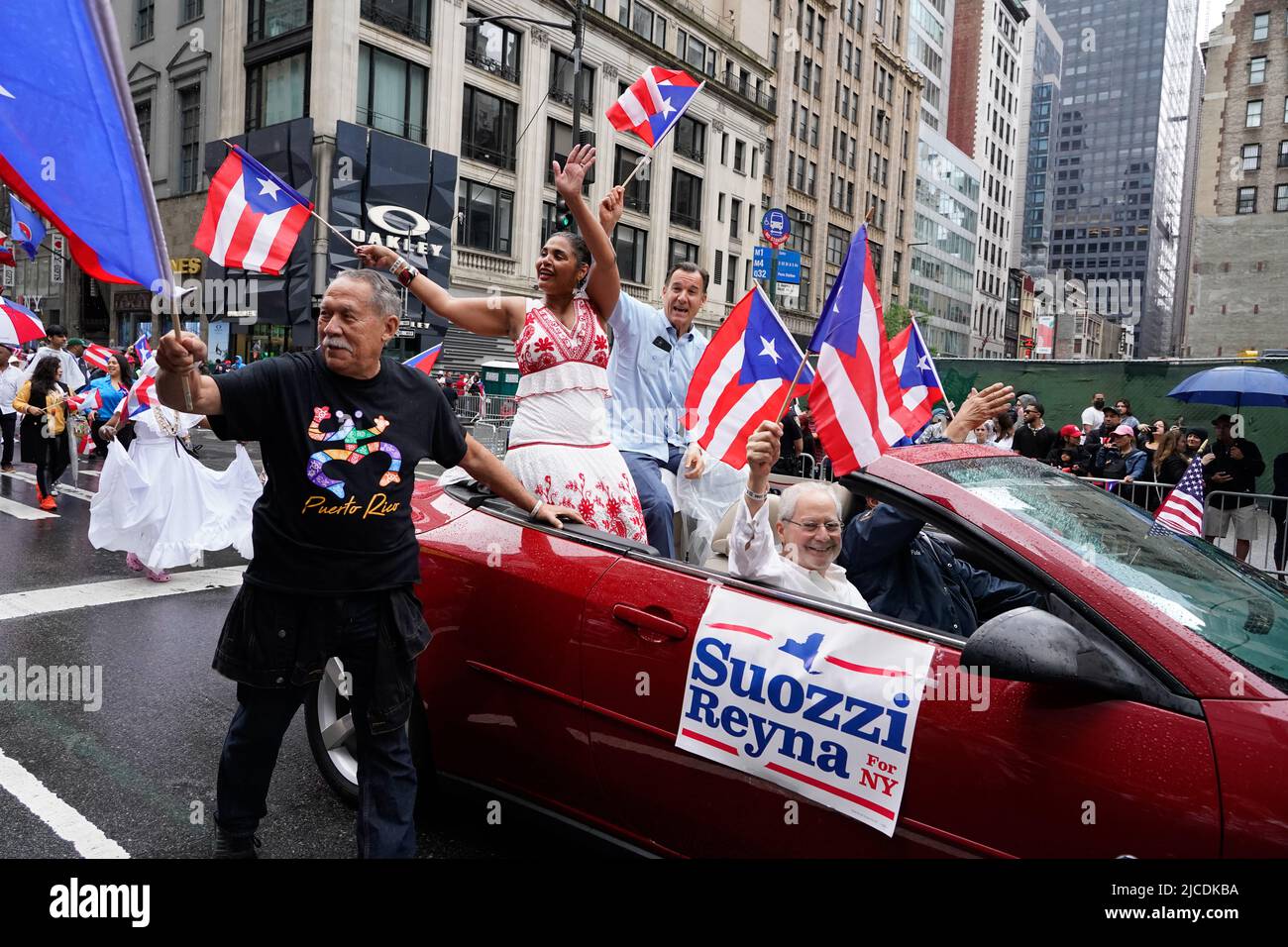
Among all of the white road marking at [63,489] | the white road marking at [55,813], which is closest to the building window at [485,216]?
the white road marking at [63,489]

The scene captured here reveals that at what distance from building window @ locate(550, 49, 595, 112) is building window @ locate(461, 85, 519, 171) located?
2569 millimetres

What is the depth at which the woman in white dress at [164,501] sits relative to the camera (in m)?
7.33

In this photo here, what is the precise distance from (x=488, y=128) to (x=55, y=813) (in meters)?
33.6

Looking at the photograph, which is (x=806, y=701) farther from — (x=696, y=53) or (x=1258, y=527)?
(x=696, y=53)

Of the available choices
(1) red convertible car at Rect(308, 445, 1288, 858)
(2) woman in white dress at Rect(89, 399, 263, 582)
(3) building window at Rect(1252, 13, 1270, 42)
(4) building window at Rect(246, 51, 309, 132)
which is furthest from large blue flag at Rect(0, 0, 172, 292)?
(3) building window at Rect(1252, 13, 1270, 42)

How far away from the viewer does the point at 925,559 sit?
10.6ft

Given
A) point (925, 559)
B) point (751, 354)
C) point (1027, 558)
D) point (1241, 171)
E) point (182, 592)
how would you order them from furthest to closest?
point (1241, 171) < point (182, 592) < point (751, 354) < point (925, 559) < point (1027, 558)

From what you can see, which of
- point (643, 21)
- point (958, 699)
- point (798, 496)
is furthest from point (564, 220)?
point (643, 21)

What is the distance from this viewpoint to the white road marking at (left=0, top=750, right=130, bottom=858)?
3186mm

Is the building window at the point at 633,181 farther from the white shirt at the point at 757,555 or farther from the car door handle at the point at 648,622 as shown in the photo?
the car door handle at the point at 648,622

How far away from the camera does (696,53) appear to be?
146ft

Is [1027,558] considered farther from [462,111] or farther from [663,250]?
[663,250]
